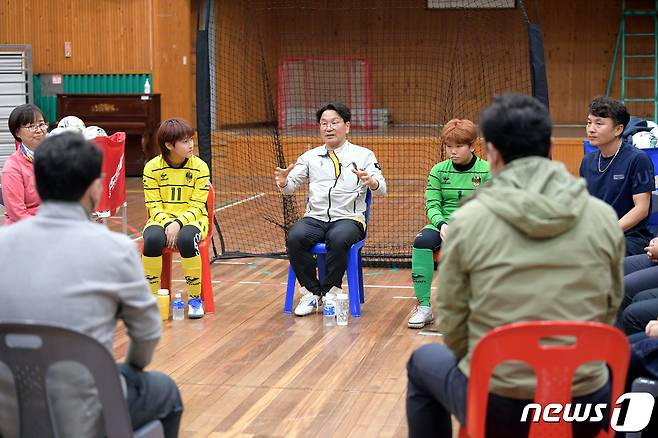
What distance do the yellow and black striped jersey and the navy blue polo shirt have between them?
2.06m

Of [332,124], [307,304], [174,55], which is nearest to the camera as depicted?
[307,304]

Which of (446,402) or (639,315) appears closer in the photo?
(446,402)

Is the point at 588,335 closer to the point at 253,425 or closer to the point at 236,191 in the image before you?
the point at 253,425

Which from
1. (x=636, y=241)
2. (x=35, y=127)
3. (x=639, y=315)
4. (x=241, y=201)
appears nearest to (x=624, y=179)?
(x=636, y=241)

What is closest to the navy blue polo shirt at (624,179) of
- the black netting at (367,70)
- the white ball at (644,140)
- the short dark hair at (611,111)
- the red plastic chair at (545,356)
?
the short dark hair at (611,111)

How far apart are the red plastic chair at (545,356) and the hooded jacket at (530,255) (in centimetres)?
5

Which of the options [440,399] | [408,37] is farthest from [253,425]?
[408,37]

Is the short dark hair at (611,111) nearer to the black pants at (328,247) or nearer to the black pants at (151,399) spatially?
the black pants at (328,247)

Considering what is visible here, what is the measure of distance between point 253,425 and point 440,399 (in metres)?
1.20

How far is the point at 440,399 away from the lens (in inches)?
96.3

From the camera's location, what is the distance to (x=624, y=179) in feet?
14.1

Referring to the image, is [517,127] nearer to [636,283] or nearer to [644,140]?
[636,283]

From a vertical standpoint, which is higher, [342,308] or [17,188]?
[17,188]

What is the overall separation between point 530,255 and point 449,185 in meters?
2.78
